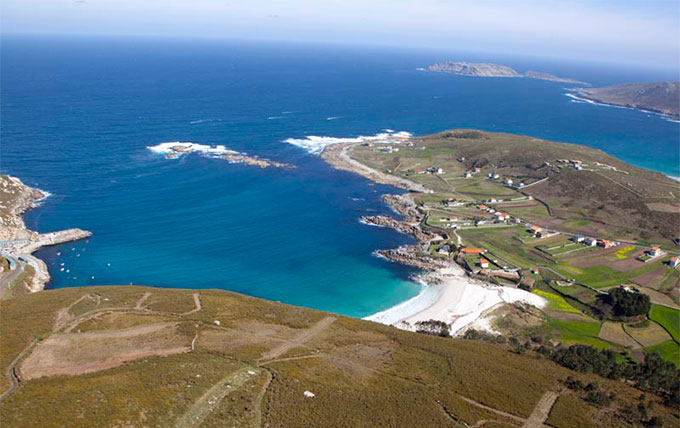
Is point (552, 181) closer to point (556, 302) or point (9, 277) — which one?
point (556, 302)

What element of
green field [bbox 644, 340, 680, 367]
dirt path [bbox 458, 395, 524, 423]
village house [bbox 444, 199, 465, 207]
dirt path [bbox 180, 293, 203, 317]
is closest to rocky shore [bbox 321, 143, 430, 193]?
village house [bbox 444, 199, 465, 207]

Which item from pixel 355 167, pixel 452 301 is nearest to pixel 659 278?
pixel 452 301

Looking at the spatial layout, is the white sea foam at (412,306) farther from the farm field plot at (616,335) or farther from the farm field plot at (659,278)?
the farm field plot at (659,278)

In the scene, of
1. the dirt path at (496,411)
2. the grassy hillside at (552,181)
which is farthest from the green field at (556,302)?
the dirt path at (496,411)

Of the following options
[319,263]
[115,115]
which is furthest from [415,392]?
[115,115]

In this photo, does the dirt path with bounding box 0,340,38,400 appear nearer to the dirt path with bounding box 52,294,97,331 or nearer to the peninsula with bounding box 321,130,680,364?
the dirt path with bounding box 52,294,97,331

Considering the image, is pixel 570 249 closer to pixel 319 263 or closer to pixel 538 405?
pixel 319 263
